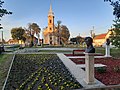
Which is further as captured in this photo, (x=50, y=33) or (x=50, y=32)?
(x=50, y=32)

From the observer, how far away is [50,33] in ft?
272

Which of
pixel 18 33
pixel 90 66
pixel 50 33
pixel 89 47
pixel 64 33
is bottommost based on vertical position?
pixel 90 66

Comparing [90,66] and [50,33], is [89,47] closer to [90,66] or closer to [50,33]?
[90,66]

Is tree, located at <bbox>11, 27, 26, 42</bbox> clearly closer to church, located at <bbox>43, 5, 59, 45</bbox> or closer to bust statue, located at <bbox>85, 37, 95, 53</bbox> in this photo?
church, located at <bbox>43, 5, 59, 45</bbox>

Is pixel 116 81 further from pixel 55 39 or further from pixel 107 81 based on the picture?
pixel 55 39

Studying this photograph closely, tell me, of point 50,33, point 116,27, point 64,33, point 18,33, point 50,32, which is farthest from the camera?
point 50,32

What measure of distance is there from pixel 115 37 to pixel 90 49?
1062mm

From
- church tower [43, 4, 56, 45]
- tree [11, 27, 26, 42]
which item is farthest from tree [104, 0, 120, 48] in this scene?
church tower [43, 4, 56, 45]

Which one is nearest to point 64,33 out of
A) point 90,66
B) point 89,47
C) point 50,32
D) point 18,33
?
point 50,32

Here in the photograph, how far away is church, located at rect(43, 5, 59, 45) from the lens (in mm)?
76938

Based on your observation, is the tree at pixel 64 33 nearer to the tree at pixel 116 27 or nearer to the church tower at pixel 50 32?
the church tower at pixel 50 32

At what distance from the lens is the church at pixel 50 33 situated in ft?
252

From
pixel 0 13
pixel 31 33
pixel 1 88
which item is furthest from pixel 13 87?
pixel 31 33

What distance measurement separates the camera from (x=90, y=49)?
7.87 metres
